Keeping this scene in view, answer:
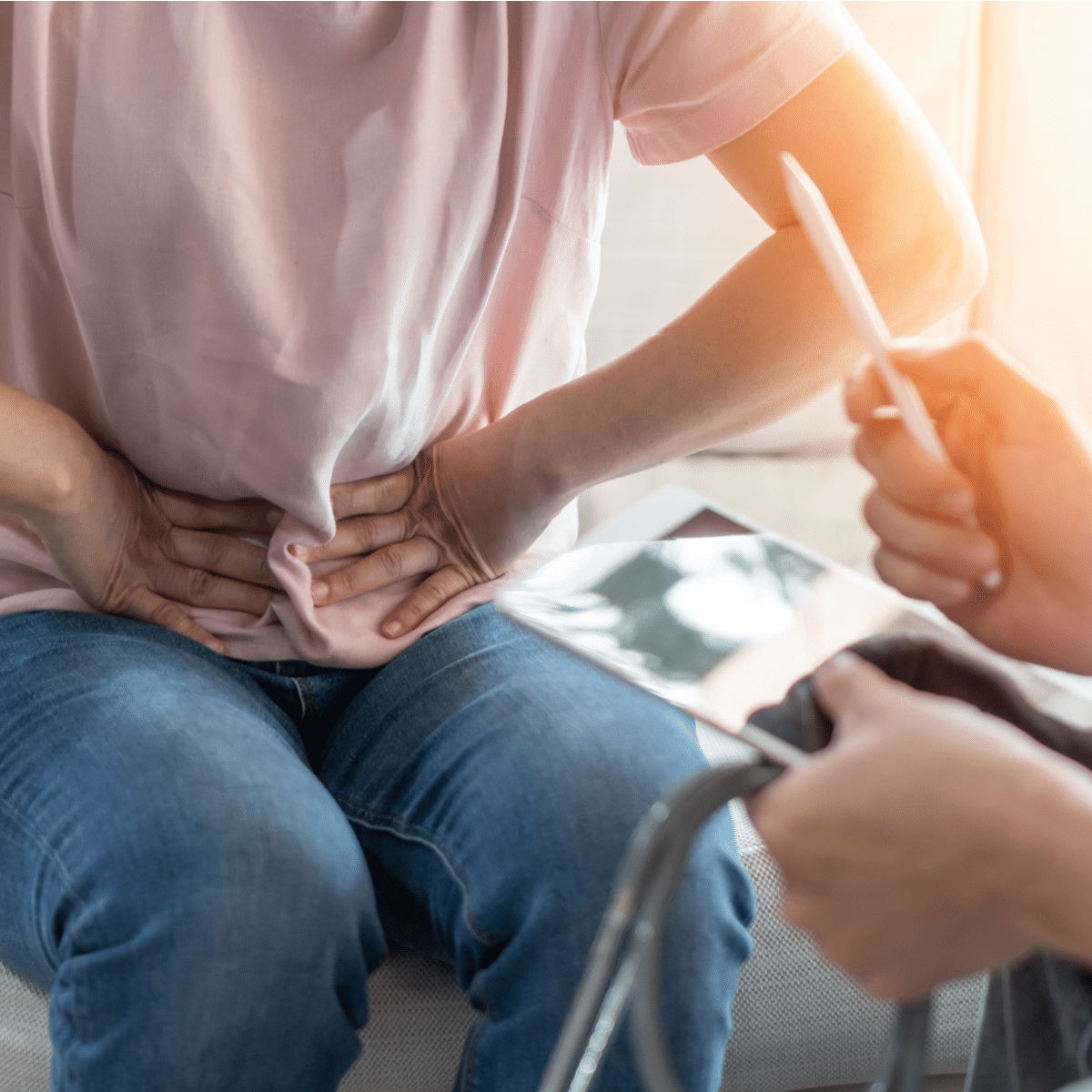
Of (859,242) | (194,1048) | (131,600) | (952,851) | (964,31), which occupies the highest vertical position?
(964,31)

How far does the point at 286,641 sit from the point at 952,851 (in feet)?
1.47

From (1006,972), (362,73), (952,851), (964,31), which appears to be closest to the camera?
(952,851)

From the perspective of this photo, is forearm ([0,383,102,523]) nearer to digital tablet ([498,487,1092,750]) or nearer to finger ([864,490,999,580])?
digital tablet ([498,487,1092,750])

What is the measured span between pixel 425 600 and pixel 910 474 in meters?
0.34

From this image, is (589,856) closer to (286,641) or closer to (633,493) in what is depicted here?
(286,641)

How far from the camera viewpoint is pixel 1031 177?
1.02 m

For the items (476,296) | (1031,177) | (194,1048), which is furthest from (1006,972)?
(1031,177)

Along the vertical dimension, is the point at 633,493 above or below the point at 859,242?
below

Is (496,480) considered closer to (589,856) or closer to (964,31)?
(589,856)

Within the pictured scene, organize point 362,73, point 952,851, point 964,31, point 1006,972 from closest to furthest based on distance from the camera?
point 952,851, point 1006,972, point 362,73, point 964,31

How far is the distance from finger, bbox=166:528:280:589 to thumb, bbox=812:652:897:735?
1.29 feet

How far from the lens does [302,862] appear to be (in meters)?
0.51

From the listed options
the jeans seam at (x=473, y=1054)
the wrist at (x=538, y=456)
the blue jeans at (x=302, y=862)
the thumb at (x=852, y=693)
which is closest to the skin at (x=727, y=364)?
the wrist at (x=538, y=456)

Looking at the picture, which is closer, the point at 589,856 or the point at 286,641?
the point at 589,856
